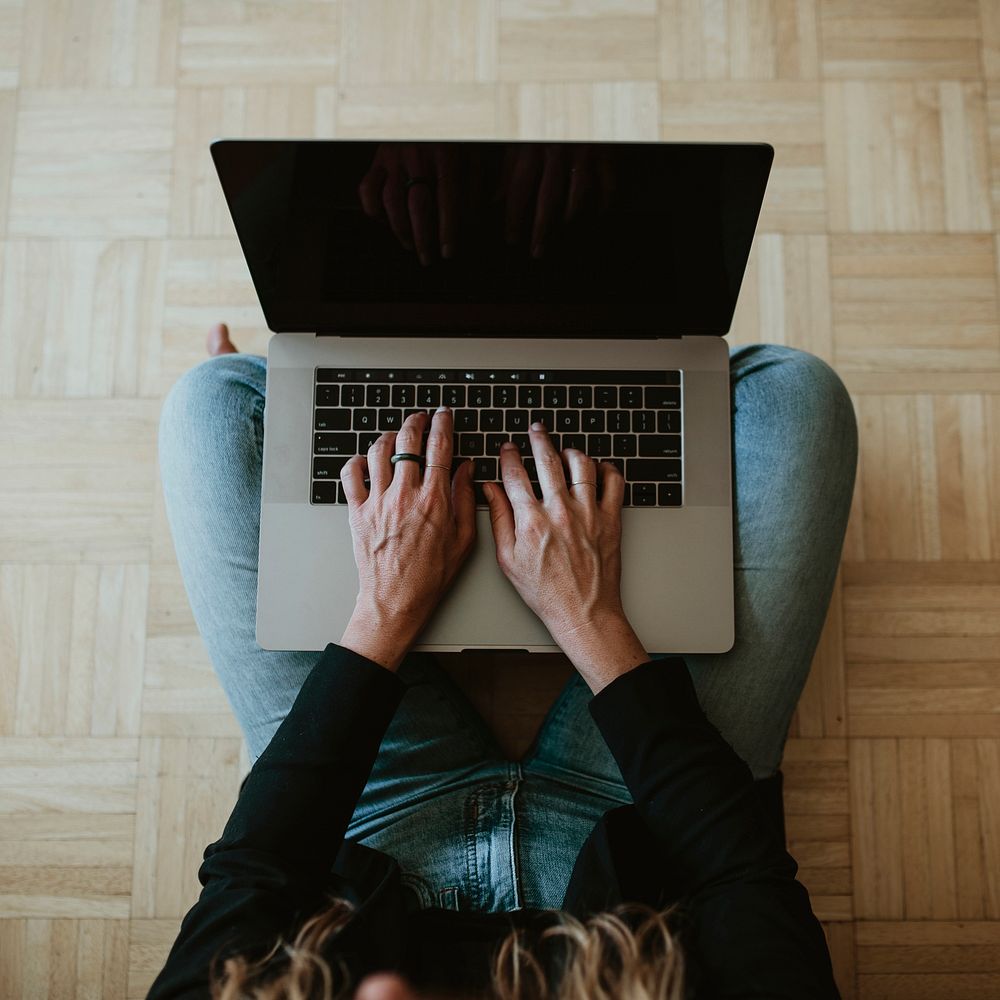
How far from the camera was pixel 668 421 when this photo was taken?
2.65 feet

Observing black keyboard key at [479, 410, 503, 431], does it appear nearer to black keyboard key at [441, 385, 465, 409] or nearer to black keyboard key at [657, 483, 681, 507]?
black keyboard key at [441, 385, 465, 409]

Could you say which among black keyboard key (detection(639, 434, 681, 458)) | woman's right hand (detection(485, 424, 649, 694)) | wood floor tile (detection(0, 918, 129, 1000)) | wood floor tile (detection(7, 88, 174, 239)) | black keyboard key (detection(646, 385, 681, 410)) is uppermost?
wood floor tile (detection(7, 88, 174, 239))

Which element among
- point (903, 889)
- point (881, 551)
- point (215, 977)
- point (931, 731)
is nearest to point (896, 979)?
point (903, 889)

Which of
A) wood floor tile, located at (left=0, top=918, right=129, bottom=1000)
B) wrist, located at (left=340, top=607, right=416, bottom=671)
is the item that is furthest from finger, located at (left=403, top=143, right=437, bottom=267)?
wood floor tile, located at (left=0, top=918, right=129, bottom=1000)

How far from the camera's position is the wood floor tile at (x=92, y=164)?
110 centimetres

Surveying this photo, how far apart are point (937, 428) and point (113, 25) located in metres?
1.21

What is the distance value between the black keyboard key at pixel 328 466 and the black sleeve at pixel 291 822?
166 millimetres

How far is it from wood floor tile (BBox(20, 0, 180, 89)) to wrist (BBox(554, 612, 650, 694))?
928 millimetres

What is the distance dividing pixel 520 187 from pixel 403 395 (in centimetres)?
23

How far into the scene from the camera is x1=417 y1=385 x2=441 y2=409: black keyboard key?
0.81 m

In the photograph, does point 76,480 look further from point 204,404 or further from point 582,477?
point 582,477

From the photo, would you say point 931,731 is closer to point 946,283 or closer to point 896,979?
point 896,979

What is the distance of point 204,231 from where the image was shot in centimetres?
110

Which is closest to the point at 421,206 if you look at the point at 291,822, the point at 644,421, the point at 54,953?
the point at 644,421
